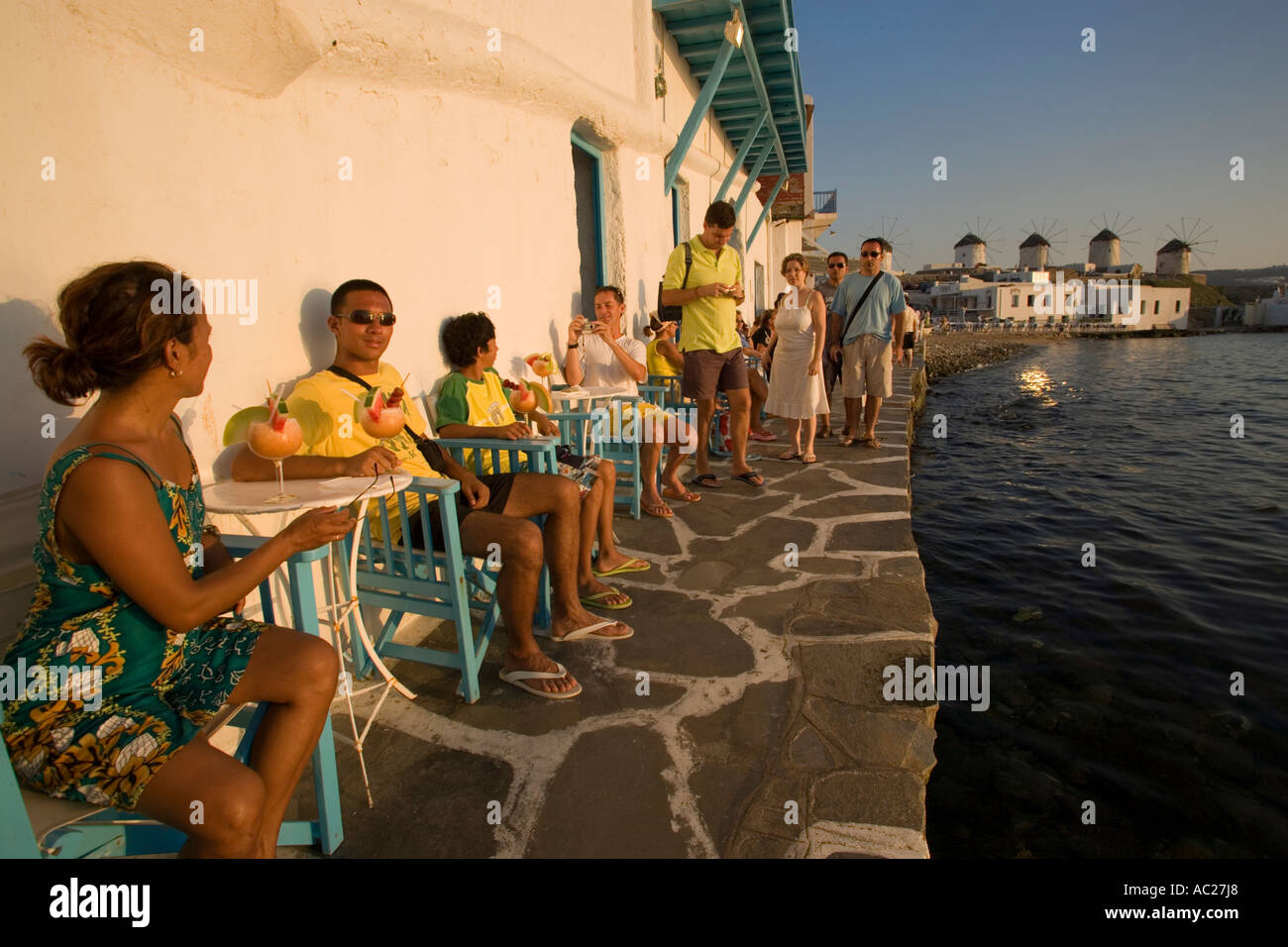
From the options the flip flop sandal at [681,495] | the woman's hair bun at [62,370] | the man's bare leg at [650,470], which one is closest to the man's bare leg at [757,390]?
the flip flop sandal at [681,495]

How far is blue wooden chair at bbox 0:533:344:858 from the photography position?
116 cm

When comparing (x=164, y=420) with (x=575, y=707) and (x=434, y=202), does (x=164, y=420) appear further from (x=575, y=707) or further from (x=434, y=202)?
(x=434, y=202)

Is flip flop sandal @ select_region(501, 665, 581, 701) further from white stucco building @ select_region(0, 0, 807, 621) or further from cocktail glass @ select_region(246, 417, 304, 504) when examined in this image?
white stucco building @ select_region(0, 0, 807, 621)

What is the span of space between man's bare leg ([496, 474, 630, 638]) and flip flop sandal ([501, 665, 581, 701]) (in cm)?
37

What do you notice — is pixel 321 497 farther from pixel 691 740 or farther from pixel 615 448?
pixel 615 448

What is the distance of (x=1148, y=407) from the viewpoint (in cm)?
1730

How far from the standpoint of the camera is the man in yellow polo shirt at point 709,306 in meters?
4.77

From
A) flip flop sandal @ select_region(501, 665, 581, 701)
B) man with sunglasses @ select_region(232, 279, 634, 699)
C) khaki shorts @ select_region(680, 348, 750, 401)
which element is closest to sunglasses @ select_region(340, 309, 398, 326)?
man with sunglasses @ select_region(232, 279, 634, 699)

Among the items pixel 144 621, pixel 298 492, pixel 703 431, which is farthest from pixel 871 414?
pixel 144 621

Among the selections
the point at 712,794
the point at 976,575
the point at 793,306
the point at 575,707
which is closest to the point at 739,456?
the point at 793,306

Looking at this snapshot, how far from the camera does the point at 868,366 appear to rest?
645 centimetres

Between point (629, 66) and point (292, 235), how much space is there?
4.76 metres

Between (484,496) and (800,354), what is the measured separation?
3.93 m

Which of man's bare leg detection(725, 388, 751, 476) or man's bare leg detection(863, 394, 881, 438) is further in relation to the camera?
man's bare leg detection(863, 394, 881, 438)
